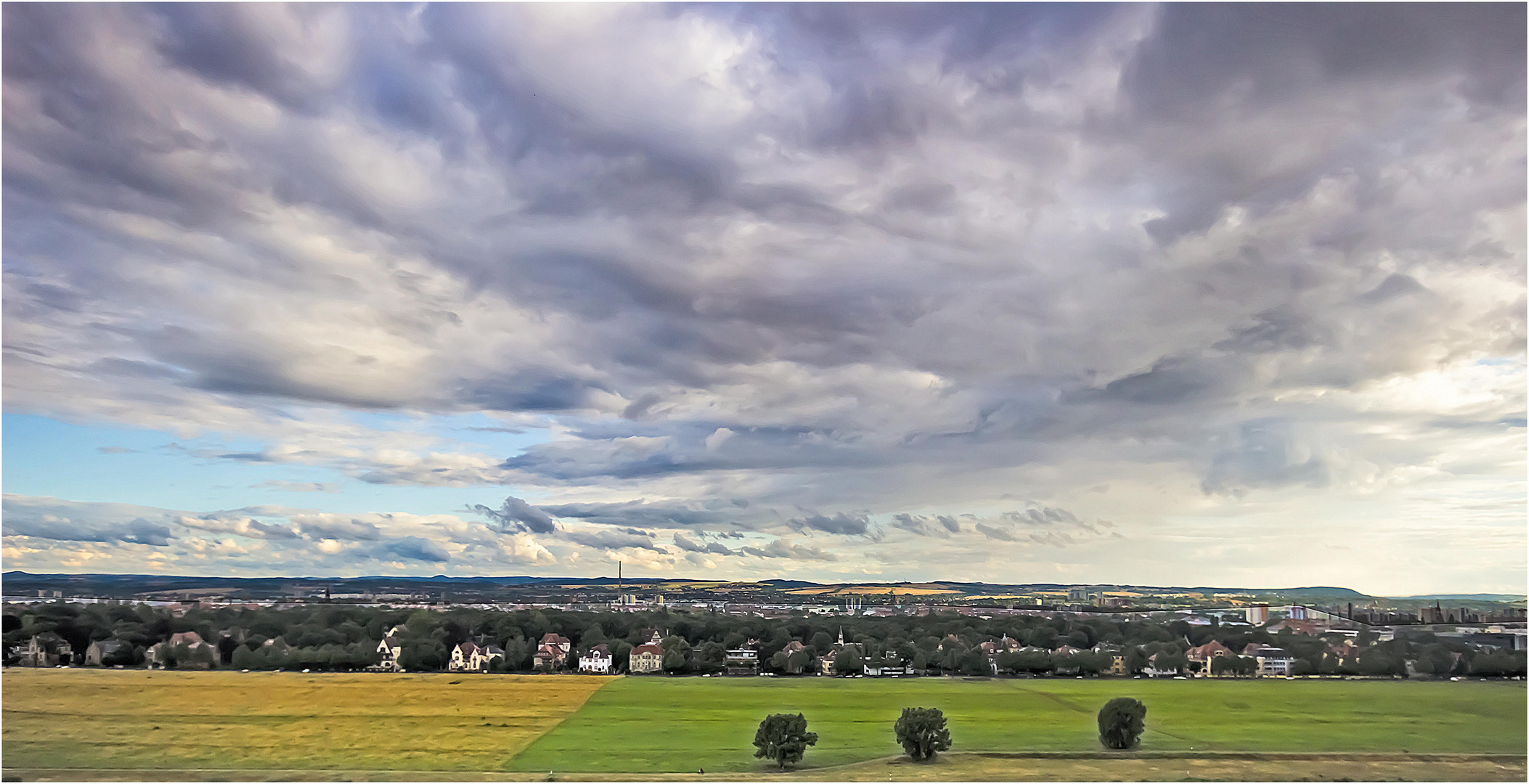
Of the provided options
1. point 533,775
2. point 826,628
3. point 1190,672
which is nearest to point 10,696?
point 533,775

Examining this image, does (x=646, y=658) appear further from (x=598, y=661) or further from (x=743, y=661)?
(x=743, y=661)

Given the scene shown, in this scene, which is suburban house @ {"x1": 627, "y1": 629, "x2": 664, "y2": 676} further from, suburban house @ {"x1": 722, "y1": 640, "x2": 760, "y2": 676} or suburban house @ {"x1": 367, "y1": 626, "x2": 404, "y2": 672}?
suburban house @ {"x1": 367, "y1": 626, "x2": 404, "y2": 672}

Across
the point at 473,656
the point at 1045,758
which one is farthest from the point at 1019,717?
the point at 473,656

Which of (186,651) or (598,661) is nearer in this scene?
(186,651)

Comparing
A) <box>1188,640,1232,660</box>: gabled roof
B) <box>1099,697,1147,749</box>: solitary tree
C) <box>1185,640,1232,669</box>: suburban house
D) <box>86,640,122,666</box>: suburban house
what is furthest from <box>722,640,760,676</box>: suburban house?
<box>86,640,122,666</box>: suburban house

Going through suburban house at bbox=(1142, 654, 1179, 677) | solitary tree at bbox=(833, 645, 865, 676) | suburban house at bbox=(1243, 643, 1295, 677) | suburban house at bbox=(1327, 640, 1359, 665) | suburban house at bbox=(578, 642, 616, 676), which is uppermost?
suburban house at bbox=(1327, 640, 1359, 665)

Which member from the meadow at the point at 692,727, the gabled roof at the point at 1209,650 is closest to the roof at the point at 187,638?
the meadow at the point at 692,727

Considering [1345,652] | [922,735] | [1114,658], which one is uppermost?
[1345,652]
